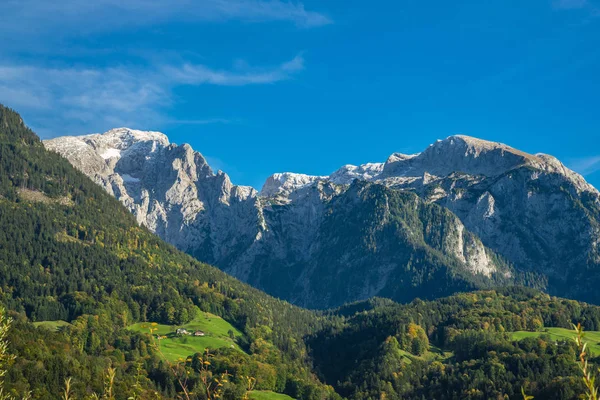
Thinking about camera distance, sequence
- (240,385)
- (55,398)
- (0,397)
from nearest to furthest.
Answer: (0,397), (55,398), (240,385)

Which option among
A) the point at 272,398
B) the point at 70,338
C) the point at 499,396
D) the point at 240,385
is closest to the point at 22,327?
the point at 70,338

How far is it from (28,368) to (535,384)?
138 m

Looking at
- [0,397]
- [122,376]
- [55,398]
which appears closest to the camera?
[0,397]

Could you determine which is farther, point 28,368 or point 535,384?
point 535,384

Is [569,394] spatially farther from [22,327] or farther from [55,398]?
[22,327]

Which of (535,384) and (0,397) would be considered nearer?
(0,397)

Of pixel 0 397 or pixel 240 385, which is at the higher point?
pixel 240 385

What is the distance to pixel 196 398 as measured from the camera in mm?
171125

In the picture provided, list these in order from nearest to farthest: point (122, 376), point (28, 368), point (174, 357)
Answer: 1. point (28, 368)
2. point (122, 376)
3. point (174, 357)

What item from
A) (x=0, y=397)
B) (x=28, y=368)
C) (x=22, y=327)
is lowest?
(x=0, y=397)

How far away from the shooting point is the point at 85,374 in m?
153

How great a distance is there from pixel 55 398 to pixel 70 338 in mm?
57364

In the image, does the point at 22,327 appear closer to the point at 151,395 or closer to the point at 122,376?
the point at 122,376

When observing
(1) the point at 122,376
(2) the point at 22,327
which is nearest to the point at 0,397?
(1) the point at 122,376
